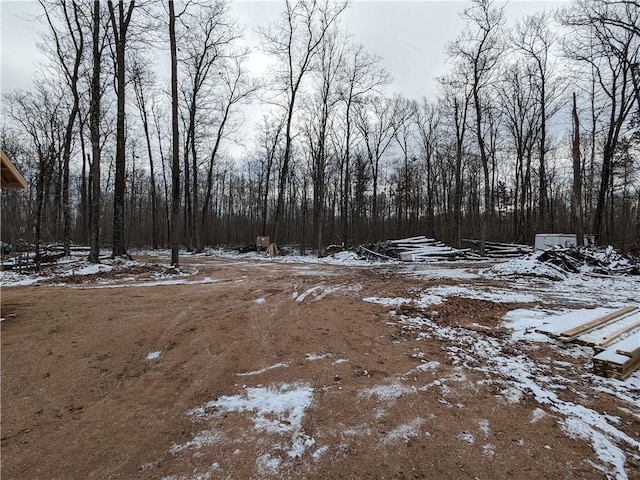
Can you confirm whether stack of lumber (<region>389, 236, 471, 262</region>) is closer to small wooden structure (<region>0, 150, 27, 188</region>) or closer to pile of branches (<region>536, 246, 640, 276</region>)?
pile of branches (<region>536, 246, 640, 276</region>)

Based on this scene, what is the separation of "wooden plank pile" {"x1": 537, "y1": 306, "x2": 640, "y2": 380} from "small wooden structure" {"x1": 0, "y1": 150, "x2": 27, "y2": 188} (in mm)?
10721

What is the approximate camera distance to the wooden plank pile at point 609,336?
12.8ft

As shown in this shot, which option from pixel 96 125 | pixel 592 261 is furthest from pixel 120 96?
pixel 592 261

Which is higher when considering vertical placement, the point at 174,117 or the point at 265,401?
the point at 174,117

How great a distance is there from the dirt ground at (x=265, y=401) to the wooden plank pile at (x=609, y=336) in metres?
0.31

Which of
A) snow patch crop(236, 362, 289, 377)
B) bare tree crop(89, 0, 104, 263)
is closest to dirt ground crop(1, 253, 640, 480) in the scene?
snow patch crop(236, 362, 289, 377)

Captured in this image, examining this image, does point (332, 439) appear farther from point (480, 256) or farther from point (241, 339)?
point (480, 256)

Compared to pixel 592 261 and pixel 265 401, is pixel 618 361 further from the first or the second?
pixel 592 261

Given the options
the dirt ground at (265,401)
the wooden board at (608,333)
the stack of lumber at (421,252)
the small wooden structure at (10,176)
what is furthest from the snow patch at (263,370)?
the stack of lumber at (421,252)

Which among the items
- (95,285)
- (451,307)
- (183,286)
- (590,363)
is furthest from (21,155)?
(590,363)

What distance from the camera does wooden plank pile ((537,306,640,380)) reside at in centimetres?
391

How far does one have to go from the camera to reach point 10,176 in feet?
24.2

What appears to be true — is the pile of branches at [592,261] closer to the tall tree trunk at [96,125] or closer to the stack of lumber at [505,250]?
the stack of lumber at [505,250]

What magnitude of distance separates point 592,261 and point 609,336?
11.3m
